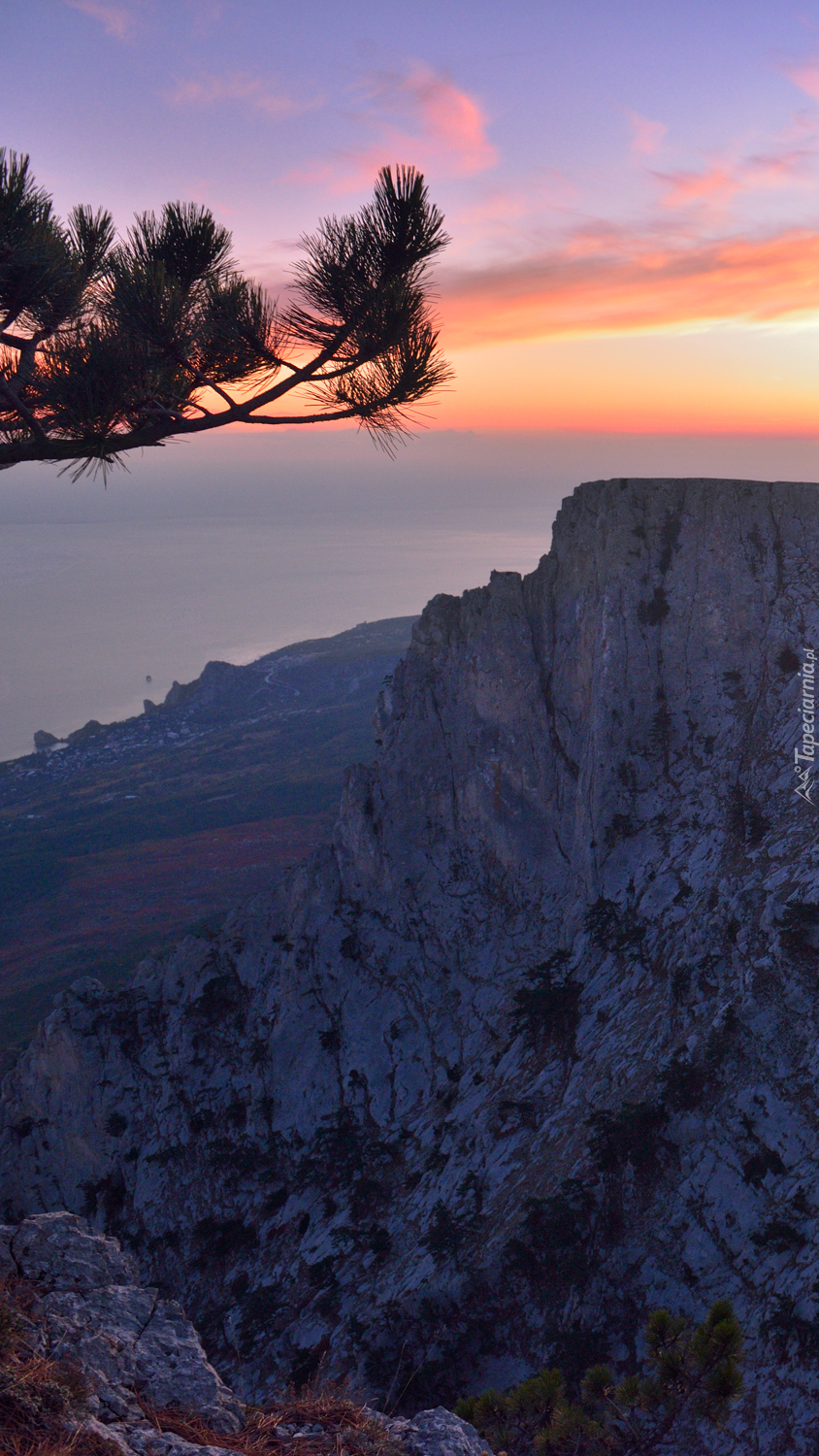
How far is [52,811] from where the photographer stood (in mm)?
79312

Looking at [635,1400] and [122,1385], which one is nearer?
[122,1385]

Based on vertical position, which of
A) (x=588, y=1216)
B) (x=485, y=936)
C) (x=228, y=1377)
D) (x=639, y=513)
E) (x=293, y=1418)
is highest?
(x=639, y=513)

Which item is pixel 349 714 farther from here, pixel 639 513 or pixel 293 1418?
pixel 293 1418

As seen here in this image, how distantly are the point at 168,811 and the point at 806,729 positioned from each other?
65.5m

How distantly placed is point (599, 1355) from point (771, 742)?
39.0 ft

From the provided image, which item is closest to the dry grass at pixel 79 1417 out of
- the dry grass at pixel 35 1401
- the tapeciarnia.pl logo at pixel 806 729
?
the dry grass at pixel 35 1401

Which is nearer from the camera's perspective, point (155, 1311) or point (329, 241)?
point (155, 1311)

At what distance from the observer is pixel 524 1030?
794 inches

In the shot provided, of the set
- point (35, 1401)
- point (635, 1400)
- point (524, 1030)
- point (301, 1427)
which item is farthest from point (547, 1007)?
point (35, 1401)

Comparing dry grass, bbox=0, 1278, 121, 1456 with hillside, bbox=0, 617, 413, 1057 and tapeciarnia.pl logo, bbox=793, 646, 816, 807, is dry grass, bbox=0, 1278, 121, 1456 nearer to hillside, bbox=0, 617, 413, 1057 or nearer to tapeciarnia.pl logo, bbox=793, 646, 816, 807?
tapeciarnia.pl logo, bbox=793, 646, 816, 807

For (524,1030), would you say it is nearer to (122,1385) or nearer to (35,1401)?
(122,1385)

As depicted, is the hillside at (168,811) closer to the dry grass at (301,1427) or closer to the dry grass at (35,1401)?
the dry grass at (301,1427)

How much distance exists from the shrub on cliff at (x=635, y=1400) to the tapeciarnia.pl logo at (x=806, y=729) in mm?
9920

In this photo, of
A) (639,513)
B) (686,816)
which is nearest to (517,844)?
(686,816)
